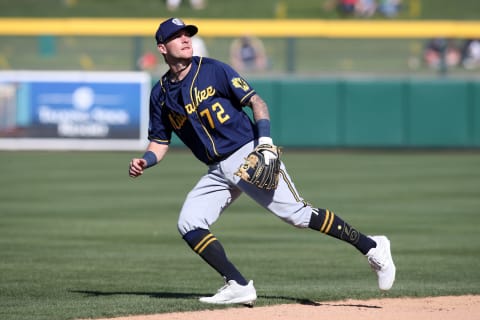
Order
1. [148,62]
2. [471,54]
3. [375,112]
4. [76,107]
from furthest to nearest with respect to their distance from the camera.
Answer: [148,62]
[471,54]
[76,107]
[375,112]

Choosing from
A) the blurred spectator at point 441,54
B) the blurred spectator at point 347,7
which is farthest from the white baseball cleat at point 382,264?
the blurred spectator at point 347,7

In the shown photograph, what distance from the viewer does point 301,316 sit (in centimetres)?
613

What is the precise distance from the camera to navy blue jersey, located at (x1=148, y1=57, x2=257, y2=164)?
6.40 m

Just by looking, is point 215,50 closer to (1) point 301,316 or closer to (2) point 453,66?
(2) point 453,66

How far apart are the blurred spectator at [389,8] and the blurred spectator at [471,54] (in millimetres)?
11229

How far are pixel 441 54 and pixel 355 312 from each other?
16178 millimetres

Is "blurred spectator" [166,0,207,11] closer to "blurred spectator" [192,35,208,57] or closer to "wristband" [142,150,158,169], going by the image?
"blurred spectator" [192,35,208,57]

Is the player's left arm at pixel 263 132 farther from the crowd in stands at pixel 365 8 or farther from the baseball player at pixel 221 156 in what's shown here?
the crowd in stands at pixel 365 8

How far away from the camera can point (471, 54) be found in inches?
867

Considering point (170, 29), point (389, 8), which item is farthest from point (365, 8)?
point (170, 29)

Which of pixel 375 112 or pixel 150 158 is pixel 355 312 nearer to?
pixel 150 158

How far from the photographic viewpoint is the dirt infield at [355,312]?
20.2 feet

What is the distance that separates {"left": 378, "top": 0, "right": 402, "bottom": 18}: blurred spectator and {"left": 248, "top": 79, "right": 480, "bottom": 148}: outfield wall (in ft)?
41.3

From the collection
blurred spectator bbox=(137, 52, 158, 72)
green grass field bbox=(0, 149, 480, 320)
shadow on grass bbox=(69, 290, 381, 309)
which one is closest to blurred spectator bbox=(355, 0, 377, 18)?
blurred spectator bbox=(137, 52, 158, 72)
